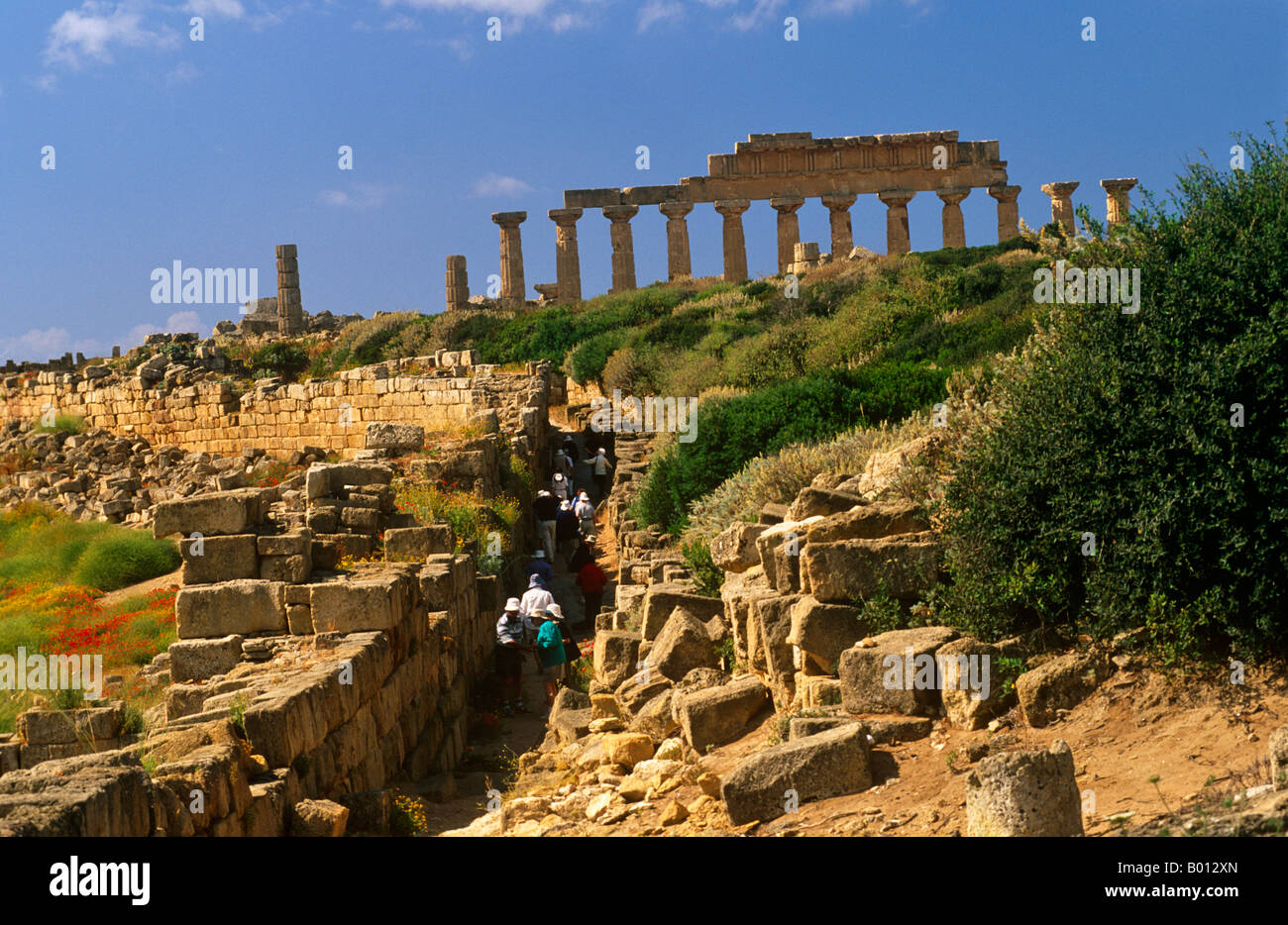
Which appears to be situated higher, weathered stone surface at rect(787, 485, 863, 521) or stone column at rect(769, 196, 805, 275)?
stone column at rect(769, 196, 805, 275)

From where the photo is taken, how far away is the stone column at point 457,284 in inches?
1902

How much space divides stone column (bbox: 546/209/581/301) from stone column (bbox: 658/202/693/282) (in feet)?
11.1

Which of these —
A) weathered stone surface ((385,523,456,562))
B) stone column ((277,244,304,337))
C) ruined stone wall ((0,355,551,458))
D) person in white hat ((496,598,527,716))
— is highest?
stone column ((277,244,304,337))

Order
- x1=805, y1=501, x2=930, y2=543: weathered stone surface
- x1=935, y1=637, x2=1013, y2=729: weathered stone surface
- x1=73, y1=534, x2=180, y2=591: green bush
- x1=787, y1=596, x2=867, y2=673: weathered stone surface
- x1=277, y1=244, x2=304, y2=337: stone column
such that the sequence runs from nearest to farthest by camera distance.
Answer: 1. x1=935, y1=637, x2=1013, y2=729: weathered stone surface
2. x1=787, y1=596, x2=867, y2=673: weathered stone surface
3. x1=805, y1=501, x2=930, y2=543: weathered stone surface
4. x1=73, y1=534, x2=180, y2=591: green bush
5. x1=277, y1=244, x2=304, y2=337: stone column

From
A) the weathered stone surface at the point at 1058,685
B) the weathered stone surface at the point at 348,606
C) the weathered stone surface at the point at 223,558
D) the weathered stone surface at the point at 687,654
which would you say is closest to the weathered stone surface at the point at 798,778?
the weathered stone surface at the point at 1058,685

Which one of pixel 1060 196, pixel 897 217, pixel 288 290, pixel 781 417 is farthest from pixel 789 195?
pixel 781 417

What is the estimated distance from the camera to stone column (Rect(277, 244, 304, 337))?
154ft

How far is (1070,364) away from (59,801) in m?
6.05

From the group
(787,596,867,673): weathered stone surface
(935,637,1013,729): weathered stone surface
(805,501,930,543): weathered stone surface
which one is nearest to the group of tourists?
(805,501,930,543): weathered stone surface

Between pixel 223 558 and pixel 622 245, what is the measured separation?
126ft

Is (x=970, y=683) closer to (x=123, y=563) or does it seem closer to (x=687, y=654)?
(x=687, y=654)

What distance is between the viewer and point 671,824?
23.9ft

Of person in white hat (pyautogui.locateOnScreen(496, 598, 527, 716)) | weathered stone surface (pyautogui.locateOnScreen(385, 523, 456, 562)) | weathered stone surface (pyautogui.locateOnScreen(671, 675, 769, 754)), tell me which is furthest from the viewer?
person in white hat (pyautogui.locateOnScreen(496, 598, 527, 716))

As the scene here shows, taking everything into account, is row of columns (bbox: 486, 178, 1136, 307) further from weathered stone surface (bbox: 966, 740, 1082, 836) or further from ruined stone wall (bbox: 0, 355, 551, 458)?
weathered stone surface (bbox: 966, 740, 1082, 836)
